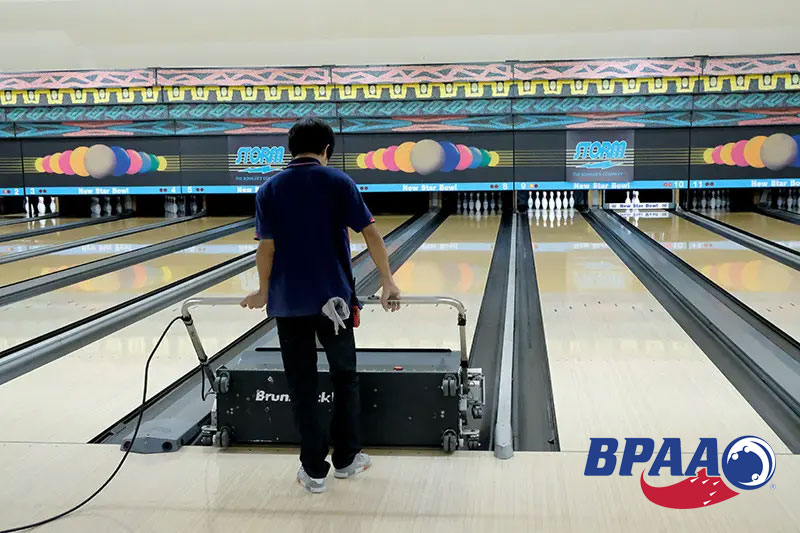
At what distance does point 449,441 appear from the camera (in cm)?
223

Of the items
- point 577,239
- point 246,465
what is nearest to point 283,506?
point 246,465

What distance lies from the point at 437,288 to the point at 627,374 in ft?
6.18

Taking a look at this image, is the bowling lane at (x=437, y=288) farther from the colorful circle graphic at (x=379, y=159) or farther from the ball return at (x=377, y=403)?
the colorful circle graphic at (x=379, y=159)

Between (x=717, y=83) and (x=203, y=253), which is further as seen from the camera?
(x=717, y=83)

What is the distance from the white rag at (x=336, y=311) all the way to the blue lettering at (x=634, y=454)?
2.78 feet

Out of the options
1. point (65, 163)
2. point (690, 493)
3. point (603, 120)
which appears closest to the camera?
point (690, 493)

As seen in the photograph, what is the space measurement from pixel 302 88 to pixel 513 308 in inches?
232

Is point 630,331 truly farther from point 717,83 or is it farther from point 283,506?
point 717,83

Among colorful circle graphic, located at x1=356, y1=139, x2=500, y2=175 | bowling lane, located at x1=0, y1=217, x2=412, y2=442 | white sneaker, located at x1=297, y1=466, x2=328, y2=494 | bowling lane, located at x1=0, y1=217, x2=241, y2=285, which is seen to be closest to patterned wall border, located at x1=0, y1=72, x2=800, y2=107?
colorful circle graphic, located at x1=356, y1=139, x2=500, y2=175

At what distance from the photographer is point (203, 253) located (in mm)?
6367

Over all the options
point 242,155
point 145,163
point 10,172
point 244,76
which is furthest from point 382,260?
point 10,172

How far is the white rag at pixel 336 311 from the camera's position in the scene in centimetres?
191

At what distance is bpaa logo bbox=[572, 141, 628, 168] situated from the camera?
9.14 meters

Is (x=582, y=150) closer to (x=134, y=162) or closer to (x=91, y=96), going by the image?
(x=134, y=162)
